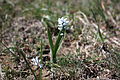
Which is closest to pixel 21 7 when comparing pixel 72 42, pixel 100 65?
pixel 72 42

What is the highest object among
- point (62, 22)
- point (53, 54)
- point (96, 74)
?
point (62, 22)

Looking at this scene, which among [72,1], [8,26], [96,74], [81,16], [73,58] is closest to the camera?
[96,74]

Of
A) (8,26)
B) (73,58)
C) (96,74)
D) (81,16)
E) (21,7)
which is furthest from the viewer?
(21,7)

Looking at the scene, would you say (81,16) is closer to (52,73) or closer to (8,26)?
(8,26)

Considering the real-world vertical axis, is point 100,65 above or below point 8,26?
below

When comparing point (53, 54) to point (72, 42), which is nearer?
point (53, 54)

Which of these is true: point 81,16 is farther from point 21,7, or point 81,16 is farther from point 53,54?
point 53,54

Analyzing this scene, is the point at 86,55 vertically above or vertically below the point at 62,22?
below

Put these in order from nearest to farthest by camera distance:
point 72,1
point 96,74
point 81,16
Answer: point 96,74 → point 81,16 → point 72,1

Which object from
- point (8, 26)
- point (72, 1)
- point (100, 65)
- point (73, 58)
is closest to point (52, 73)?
point (73, 58)
